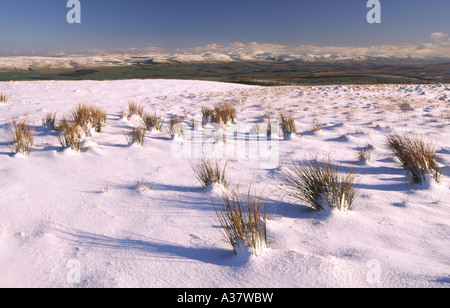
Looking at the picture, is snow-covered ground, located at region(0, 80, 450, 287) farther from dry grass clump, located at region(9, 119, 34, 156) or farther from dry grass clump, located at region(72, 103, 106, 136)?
dry grass clump, located at region(72, 103, 106, 136)

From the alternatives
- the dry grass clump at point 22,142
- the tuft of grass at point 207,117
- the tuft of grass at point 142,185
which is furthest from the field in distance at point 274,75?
the tuft of grass at point 142,185

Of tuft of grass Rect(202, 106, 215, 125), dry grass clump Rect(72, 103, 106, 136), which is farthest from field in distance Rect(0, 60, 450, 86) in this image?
dry grass clump Rect(72, 103, 106, 136)

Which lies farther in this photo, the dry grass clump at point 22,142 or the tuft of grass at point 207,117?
the tuft of grass at point 207,117

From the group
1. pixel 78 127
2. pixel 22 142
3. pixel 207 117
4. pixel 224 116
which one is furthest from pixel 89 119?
pixel 224 116

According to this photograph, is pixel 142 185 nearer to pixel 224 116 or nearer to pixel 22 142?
pixel 22 142

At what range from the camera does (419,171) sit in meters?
2.52

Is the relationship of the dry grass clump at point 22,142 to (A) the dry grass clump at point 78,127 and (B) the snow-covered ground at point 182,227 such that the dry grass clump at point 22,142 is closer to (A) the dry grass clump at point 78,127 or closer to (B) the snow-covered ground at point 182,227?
(B) the snow-covered ground at point 182,227

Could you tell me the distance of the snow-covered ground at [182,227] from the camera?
1.40 meters

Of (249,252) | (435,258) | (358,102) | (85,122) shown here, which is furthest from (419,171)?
(358,102)

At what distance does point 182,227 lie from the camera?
6.17ft

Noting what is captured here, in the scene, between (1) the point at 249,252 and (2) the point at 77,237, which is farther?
(2) the point at 77,237

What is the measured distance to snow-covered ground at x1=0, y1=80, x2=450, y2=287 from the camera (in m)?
1.40
